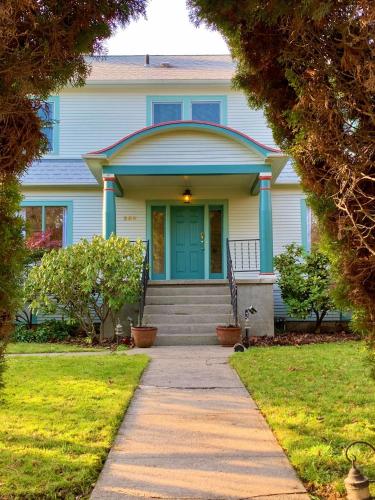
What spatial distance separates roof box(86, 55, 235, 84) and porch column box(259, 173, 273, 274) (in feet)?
13.2

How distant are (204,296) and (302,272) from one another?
2.33 m

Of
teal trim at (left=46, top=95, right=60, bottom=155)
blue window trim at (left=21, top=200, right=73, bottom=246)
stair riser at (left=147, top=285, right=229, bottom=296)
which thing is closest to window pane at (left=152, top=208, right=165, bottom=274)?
stair riser at (left=147, top=285, right=229, bottom=296)

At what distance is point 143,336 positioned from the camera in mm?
8430

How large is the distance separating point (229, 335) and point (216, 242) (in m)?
4.27

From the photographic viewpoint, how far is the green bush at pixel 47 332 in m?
9.92

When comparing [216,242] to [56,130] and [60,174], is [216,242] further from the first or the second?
[56,130]

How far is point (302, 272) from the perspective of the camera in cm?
1054

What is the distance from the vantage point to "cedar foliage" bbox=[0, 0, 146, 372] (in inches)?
113

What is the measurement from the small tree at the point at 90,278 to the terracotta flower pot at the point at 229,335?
1814 millimetres

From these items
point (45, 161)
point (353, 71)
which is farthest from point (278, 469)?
point (45, 161)

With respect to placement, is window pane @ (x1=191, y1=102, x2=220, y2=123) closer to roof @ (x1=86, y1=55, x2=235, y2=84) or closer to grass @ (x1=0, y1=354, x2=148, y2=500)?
roof @ (x1=86, y1=55, x2=235, y2=84)

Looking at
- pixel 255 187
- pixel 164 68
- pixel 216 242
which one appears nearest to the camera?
pixel 255 187

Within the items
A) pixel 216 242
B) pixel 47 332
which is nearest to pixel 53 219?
pixel 47 332

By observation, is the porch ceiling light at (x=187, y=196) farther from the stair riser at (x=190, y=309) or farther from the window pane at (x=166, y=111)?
the stair riser at (x=190, y=309)
